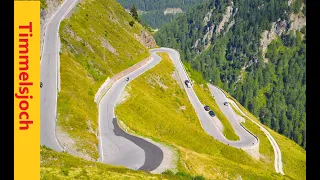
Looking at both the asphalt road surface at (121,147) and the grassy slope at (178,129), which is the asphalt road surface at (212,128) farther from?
the asphalt road surface at (121,147)

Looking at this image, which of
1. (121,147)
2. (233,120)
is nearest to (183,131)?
(121,147)

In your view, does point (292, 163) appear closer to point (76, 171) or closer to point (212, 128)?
point (212, 128)

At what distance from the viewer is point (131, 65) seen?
8738 cm

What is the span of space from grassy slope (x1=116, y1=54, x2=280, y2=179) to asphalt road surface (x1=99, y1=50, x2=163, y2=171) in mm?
2595

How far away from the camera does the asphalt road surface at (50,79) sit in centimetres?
4596

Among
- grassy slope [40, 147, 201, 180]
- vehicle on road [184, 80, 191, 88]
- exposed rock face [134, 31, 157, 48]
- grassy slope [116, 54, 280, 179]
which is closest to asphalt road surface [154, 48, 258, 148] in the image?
vehicle on road [184, 80, 191, 88]

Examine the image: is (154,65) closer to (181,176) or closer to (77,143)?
(77,143)

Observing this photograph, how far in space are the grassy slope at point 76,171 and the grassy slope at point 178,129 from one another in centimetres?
1040

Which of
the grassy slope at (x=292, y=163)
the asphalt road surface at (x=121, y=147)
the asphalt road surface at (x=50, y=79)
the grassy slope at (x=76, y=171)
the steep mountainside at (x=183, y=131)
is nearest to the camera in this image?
the grassy slope at (x=76, y=171)

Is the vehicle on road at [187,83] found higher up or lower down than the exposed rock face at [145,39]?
lower down

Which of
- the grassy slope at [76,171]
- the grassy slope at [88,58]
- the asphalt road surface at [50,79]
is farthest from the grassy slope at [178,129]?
the asphalt road surface at [50,79]

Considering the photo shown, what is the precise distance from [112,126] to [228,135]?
124 ft

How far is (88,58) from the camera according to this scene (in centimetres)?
7175

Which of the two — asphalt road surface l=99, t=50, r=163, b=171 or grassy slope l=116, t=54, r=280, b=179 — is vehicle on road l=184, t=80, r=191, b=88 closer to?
grassy slope l=116, t=54, r=280, b=179
